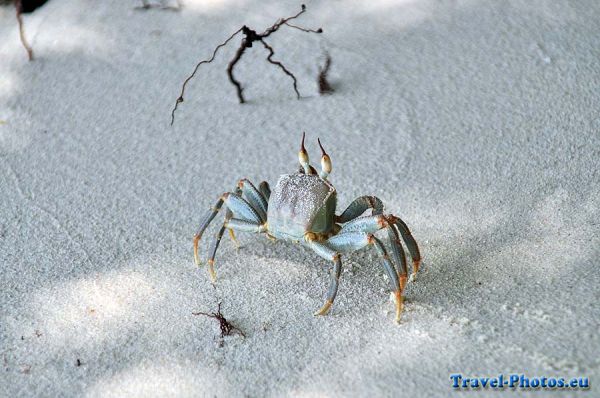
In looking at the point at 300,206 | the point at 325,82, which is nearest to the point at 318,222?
the point at 300,206

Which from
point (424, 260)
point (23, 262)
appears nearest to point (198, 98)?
point (23, 262)

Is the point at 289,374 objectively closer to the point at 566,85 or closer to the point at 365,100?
the point at 365,100

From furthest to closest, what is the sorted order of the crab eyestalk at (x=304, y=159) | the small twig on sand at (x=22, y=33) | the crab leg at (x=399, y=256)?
the small twig on sand at (x=22, y=33), the crab eyestalk at (x=304, y=159), the crab leg at (x=399, y=256)

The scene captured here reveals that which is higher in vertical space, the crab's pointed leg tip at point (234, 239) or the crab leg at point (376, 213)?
the crab leg at point (376, 213)

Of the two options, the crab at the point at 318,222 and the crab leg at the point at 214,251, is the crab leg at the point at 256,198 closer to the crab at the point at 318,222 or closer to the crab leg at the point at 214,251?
the crab at the point at 318,222

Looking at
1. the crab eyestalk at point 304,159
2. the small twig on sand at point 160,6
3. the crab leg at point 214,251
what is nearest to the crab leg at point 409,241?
the crab eyestalk at point 304,159

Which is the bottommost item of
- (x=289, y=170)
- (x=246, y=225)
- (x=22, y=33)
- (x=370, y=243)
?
(x=289, y=170)

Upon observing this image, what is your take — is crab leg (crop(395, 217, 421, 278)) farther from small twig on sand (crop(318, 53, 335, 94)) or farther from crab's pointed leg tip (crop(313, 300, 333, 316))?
small twig on sand (crop(318, 53, 335, 94))

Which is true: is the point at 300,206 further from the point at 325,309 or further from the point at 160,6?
the point at 160,6
